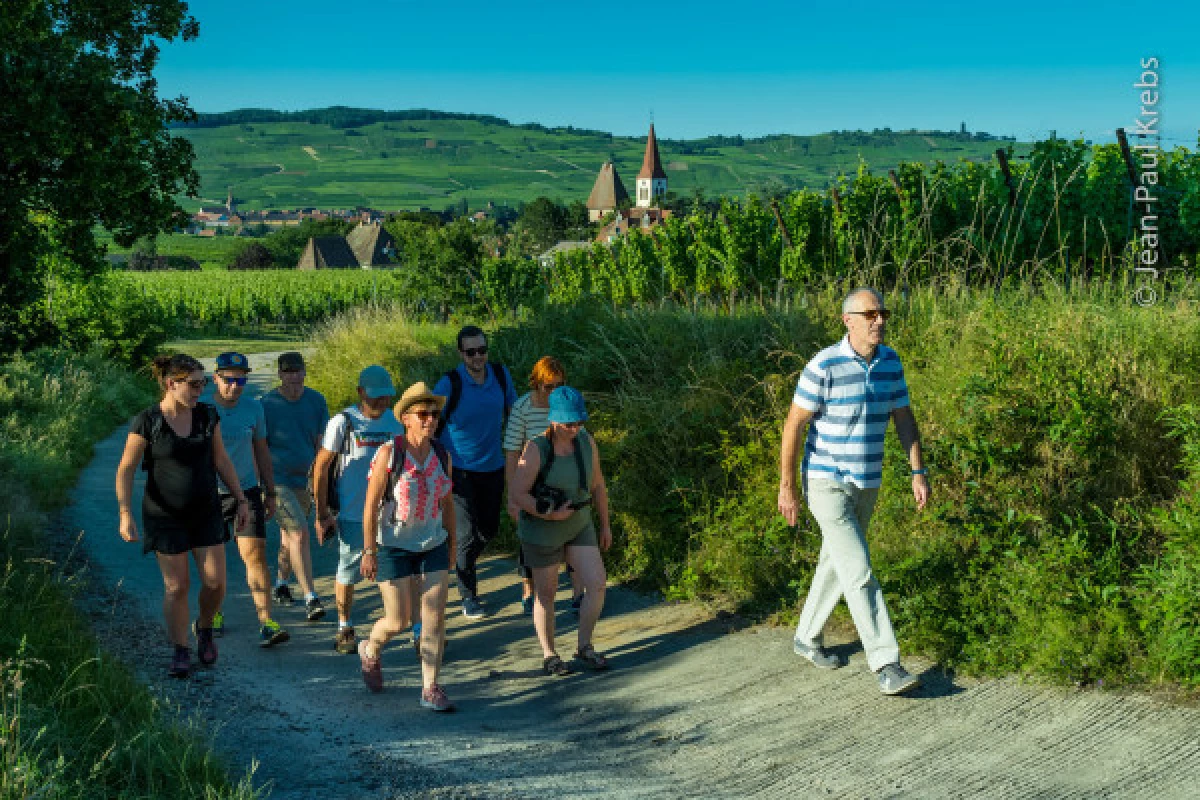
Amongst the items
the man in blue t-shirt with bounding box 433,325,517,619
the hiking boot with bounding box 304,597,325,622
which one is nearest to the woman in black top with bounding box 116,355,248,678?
the hiking boot with bounding box 304,597,325,622

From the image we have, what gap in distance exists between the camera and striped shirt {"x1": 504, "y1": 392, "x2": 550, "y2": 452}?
7410 mm

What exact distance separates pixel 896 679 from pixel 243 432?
14.2 feet

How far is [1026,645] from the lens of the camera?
19.2ft

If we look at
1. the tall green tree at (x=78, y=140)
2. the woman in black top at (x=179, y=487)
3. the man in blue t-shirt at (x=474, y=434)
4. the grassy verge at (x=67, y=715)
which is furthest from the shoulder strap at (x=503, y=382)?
the tall green tree at (x=78, y=140)

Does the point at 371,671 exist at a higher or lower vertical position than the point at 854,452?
lower

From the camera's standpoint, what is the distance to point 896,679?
19.1 ft

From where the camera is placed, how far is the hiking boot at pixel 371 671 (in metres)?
6.57

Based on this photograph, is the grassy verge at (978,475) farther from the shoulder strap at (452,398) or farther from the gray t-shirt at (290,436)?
the gray t-shirt at (290,436)

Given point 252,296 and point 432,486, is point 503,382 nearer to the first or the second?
point 432,486

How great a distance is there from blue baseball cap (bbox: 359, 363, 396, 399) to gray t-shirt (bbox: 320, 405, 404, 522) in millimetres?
201

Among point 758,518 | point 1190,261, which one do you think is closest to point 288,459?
point 758,518

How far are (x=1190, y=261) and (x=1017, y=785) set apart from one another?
428 inches

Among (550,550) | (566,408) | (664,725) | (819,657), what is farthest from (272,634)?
(819,657)

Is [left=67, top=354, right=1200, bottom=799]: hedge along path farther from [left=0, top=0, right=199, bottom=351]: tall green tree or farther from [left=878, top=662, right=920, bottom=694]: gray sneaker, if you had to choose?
[left=0, top=0, right=199, bottom=351]: tall green tree
